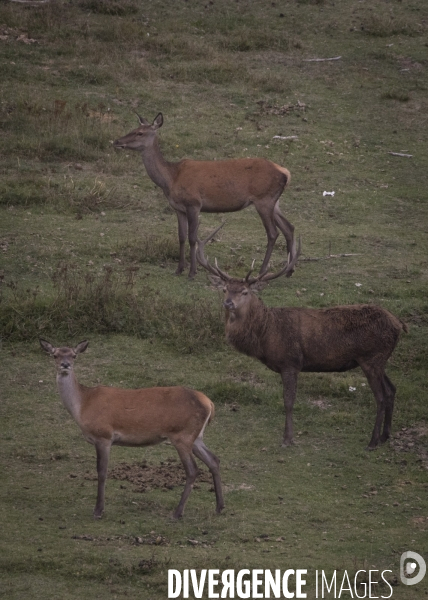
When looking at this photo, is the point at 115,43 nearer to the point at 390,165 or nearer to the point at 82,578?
the point at 390,165

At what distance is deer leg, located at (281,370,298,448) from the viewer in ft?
36.5

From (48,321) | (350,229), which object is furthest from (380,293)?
(48,321)

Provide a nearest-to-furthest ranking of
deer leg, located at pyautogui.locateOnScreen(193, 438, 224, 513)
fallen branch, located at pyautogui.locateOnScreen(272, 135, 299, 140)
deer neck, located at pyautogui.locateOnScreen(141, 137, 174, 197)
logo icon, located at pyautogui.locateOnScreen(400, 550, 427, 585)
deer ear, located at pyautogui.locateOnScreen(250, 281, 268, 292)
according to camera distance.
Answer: logo icon, located at pyautogui.locateOnScreen(400, 550, 427, 585) → deer leg, located at pyautogui.locateOnScreen(193, 438, 224, 513) → deer ear, located at pyautogui.locateOnScreen(250, 281, 268, 292) → deer neck, located at pyautogui.locateOnScreen(141, 137, 174, 197) → fallen branch, located at pyautogui.locateOnScreen(272, 135, 299, 140)

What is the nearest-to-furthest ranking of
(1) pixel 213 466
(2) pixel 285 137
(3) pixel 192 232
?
1. (1) pixel 213 466
2. (3) pixel 192 232
3. (2) pixel 285 137

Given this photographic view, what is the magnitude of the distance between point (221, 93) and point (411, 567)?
12.9 metres

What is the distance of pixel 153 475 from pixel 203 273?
499cm

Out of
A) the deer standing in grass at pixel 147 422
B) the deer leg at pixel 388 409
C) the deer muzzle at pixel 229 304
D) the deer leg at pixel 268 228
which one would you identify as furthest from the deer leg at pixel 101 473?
the deer leg at pixel 268 228

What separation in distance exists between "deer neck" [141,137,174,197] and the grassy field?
2.70 feet

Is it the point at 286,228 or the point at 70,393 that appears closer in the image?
the point at 70,393

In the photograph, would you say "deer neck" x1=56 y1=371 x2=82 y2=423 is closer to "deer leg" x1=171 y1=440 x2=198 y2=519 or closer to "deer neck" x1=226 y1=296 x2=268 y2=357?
"deer leg" x1=171 y1=440 x2=198 y2=519

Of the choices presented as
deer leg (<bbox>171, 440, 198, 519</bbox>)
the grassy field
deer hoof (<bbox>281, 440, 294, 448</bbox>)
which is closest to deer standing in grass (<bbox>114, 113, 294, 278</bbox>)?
the grassy field

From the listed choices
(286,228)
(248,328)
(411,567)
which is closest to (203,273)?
(286,228)

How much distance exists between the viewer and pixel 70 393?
31.3 feet

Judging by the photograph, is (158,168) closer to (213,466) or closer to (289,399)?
(289,399)
